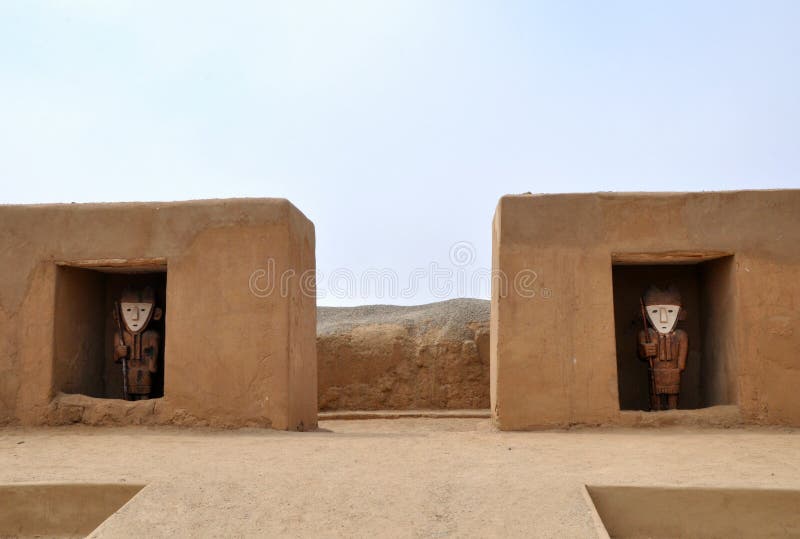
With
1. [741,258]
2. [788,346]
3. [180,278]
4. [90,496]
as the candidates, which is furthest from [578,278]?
[90,496]

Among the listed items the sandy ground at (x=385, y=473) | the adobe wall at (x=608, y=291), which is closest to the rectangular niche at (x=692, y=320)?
the adobe wall at (x=608, y=291)

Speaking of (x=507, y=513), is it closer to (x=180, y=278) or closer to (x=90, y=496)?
(x=90, y=496)

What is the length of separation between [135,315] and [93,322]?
0.69 metres

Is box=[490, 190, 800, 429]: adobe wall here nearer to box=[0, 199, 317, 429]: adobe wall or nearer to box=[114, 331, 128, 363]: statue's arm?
box=[0, 199, 317, 429]: adobe wall

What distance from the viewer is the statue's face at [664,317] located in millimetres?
7445

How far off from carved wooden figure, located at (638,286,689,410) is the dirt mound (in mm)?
5359

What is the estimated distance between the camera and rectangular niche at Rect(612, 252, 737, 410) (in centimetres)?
707

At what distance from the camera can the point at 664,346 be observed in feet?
24.3

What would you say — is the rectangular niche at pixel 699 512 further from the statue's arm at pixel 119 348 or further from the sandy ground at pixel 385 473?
the statue's arm at pixel 119 348

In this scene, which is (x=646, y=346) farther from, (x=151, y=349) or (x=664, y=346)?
(x=151, y=349)

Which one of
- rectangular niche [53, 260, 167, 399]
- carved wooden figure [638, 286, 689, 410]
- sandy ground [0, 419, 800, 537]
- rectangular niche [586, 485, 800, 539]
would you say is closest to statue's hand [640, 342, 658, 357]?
carved wooden figure [638, 286, 689, 410]

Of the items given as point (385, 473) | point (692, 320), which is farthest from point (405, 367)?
point (385, 473)

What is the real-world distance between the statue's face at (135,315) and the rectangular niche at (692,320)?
4906 mm

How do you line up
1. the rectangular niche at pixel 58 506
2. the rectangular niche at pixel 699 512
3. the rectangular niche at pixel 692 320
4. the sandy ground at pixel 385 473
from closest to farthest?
the sandy ground at pixel 385 473
the rectangular niche at pixel 699 512
the rectangular niche at pixel 58 506
the rectangular niche at pixel 692 320
